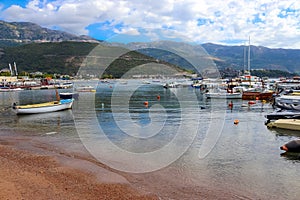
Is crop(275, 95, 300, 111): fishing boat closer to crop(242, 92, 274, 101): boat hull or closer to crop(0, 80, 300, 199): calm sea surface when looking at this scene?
crop(0, 80, 300, 199): calm sea surface

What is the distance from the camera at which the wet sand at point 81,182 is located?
35.8 ft

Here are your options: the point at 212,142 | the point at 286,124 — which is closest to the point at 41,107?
the point at 212,142

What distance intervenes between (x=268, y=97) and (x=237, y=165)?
48.2 metres

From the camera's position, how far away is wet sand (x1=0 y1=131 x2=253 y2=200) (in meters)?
10.9

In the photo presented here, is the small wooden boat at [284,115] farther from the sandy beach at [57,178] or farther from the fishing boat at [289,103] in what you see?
the sandy beach at [57,178]

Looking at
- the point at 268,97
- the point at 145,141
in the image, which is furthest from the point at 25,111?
the point at 268,97

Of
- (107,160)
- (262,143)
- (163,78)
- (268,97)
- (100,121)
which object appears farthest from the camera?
(163,78)

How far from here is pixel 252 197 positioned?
11.6 meters

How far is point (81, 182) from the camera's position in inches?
485

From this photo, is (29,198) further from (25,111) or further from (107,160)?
(25,111)

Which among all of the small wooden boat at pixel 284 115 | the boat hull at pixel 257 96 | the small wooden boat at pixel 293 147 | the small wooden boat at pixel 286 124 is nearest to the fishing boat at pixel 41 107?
the small wooden boat at pixel 284 115

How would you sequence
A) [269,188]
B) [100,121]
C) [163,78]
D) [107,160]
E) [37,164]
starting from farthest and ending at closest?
[163,78], [100,121], [107,160], [37,164], [269,188]

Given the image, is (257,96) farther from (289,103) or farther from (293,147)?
(293,147)

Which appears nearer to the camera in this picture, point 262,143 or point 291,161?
point 291,161
